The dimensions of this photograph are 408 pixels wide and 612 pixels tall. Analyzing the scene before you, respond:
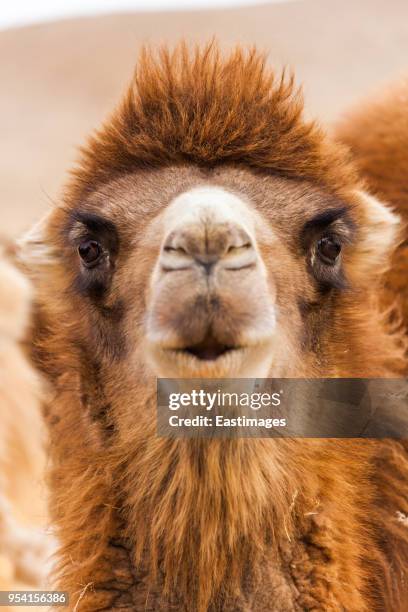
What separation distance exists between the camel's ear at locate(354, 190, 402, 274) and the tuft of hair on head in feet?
0.41

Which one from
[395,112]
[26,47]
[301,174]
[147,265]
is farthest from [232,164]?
[26,47]


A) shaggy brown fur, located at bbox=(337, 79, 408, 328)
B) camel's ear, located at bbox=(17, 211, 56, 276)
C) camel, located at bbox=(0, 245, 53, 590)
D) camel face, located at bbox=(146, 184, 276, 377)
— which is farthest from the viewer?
camel, located at bbox=(0, 245, 53, 590)

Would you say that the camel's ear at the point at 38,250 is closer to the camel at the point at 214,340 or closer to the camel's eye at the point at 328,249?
the camel at the point at 214,340

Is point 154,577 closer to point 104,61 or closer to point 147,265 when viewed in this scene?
point 147,265

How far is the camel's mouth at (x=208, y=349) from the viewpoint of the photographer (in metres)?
2.71

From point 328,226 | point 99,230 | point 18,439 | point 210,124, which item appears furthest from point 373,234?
point 18,439

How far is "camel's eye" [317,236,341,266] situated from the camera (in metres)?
3.38

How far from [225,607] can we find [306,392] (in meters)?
0.76

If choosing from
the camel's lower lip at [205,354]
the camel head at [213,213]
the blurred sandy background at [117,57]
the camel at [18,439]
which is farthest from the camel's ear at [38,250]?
the blurred sandy background at [117,57]

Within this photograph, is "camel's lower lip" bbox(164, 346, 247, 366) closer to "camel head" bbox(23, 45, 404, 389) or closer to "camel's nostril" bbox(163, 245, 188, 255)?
"camel head" bbox(23, 45, 404, 389)

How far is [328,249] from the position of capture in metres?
3.39

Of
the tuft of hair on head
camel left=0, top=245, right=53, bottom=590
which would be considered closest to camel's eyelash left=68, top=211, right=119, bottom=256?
the tuft of hair on head

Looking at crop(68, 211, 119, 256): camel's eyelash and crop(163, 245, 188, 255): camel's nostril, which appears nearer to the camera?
crop(163, 245, 188, 255): camel's nostril

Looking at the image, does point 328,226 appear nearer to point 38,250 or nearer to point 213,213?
point 213,213
